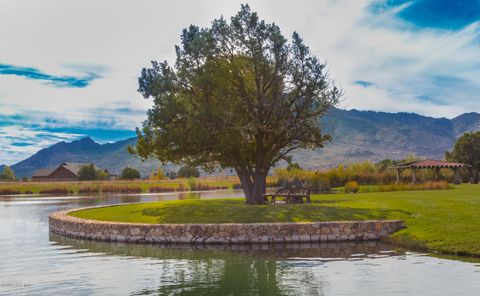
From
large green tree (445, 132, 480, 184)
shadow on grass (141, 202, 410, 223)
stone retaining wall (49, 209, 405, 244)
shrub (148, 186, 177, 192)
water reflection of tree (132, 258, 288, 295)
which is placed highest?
large green tree (445, 132, 480, 184)

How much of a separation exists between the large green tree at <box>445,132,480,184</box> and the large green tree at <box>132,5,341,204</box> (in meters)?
45.7

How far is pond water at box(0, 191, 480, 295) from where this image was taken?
12883mm

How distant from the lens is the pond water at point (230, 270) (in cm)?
1288

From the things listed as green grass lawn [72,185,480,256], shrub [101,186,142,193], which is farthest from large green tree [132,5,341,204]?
shrub [101,186,142,193]

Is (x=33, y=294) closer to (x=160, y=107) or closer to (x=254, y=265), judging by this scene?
(x=254, y=265)

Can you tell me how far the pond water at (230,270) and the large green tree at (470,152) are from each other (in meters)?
55.6

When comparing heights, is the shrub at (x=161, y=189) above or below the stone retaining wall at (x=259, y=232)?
above

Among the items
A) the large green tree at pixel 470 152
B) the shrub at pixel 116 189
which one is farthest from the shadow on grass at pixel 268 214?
the large green tree at pixel 470 152

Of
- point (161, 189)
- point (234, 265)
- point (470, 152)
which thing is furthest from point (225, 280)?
point (470, 152)

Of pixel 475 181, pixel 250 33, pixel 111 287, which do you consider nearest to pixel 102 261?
pixel 111 287

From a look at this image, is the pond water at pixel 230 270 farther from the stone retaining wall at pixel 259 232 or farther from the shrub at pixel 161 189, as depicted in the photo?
the shrub at pixel 161 189

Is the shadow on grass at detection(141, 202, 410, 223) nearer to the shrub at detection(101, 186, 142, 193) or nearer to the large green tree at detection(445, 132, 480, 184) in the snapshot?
the shrub at detection(101, 186, 142, 193)

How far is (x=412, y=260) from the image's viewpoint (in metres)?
16.4

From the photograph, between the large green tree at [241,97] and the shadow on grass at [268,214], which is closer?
the shadow on grass at [268,214]
